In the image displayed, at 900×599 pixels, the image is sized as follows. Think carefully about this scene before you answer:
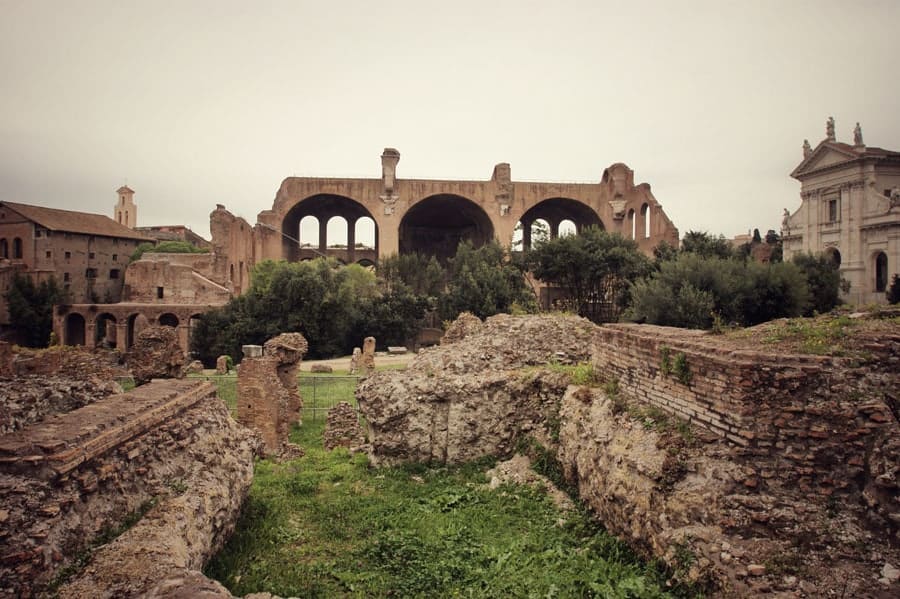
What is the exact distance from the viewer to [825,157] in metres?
33.3

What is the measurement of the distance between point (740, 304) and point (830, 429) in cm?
1438

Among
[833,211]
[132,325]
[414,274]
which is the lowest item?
[132,325]

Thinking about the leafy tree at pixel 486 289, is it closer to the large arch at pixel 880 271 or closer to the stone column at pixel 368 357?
the stone column at pixel 368 357

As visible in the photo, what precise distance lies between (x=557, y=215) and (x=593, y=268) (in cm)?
1665

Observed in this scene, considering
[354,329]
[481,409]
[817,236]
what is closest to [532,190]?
[354,329]

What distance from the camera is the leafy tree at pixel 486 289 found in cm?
2530

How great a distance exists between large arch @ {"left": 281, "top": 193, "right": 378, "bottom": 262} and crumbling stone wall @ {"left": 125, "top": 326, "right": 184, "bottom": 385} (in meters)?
27.5

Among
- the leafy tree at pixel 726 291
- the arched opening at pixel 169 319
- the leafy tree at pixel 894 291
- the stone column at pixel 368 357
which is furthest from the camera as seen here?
the arched opening at pixel 169 319

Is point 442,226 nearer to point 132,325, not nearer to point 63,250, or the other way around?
point 132,325

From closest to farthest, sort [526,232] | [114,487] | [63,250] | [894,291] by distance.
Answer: [114,487]
[894,291]
[63,250]
[526,232]

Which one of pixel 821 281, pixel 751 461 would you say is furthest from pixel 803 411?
pixel 821 281

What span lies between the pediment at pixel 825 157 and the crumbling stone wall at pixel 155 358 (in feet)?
122

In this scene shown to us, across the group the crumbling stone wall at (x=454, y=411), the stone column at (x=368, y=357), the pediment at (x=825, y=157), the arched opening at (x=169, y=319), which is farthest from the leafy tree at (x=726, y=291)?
the arched opening at (x=169, y=319)

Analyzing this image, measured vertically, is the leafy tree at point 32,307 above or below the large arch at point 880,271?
below
